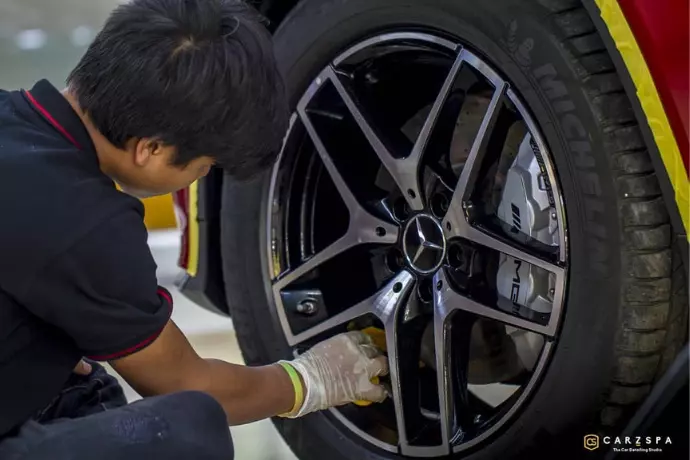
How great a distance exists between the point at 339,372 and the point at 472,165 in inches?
18.8

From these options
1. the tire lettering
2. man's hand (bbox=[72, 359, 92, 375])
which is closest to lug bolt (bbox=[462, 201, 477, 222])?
the tire lettering

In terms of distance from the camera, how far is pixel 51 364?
1281 mm

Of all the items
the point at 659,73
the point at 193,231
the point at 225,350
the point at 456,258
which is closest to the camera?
the point at 659,73

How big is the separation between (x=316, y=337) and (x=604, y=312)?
708mm

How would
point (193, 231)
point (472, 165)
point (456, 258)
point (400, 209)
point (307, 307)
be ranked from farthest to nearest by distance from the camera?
point (193, 231)
point (307, 307)
point (400, 209)
point (456, 258)
point (472, 165)

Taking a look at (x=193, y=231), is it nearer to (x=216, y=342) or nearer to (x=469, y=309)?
(x=469, y=309)

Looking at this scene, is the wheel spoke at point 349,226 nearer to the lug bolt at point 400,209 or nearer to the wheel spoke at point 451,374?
the lug bolt at point 400,209

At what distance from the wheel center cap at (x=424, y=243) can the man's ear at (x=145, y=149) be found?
0.52 metres

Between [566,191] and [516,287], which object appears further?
[516,287]

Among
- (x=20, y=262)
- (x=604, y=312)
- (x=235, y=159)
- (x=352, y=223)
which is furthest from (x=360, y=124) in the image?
(x=20, y=262)

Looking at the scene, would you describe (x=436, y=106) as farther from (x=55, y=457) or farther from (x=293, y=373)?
(x=55, y=457)

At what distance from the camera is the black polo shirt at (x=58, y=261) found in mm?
1148

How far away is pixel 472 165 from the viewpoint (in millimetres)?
1428

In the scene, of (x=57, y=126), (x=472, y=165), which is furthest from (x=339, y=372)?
(x=57, y=126)
